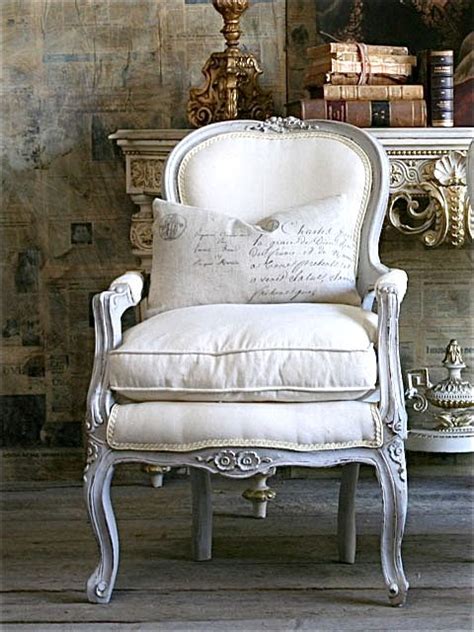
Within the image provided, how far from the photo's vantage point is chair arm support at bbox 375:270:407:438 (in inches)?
81.0

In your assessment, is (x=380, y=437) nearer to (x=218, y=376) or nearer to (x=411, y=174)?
(x=218, y=376)

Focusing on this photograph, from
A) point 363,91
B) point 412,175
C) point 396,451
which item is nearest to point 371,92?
point 363,91

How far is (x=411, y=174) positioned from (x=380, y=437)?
108cm

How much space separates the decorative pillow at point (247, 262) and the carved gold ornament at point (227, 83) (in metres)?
0.67

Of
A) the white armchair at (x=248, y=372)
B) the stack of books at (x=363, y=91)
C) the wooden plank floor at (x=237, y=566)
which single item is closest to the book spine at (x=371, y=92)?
the stack of books at (x=363, y=91)

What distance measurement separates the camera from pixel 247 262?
7.69ft

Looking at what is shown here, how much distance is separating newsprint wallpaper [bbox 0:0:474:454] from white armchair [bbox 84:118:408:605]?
85 cm

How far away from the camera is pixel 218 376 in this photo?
6.72 ft

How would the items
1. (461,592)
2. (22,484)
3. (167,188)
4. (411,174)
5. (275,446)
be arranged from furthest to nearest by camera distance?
(22,484) < (411,174) < (167,188) < (461,592) < (275,446)

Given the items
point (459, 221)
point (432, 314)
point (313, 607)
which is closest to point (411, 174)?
point (459, 221)

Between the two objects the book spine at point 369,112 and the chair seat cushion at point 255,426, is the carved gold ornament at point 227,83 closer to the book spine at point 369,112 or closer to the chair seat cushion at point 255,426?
the book spine at point 369,112

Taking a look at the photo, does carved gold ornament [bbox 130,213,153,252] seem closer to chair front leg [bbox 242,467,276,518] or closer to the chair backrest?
the chair backrest

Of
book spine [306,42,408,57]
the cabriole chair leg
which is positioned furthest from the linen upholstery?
the cabriole chair leg

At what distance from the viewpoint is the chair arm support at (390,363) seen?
2.06 m
